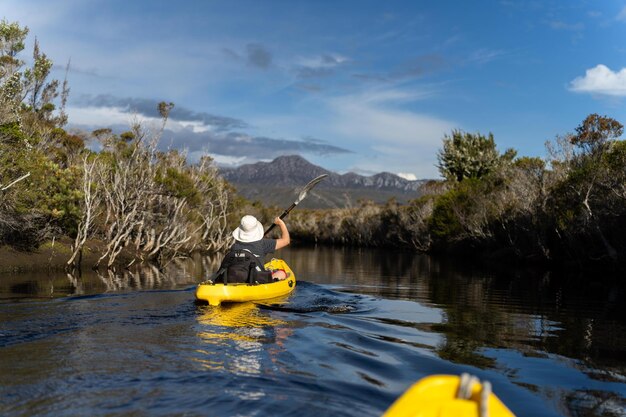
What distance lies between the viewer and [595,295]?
18.0 m

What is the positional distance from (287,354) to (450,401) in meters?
4.63

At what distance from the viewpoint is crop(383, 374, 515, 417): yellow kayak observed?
10.7ft

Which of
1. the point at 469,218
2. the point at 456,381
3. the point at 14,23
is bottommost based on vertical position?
the point at 456,381

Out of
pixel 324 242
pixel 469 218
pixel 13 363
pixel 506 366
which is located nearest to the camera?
pixel 13 363

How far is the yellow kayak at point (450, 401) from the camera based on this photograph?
3.26 m

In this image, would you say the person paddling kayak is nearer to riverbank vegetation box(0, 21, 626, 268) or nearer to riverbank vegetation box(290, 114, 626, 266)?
riverbank vegetation box(0, 21, 626, 268)

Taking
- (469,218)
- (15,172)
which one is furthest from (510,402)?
(469,218)

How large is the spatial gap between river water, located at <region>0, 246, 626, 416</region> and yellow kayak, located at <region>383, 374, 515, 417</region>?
83.5 inches

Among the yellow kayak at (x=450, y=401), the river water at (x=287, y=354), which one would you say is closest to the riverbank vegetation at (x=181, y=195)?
the river water at (x=287, y=354)

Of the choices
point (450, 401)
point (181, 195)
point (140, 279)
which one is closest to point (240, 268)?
point (450, 401)

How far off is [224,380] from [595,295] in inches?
626

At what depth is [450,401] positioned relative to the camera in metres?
3.31

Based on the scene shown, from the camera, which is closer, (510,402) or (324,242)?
(510,402)

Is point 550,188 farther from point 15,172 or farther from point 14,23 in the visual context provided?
point 14,23
